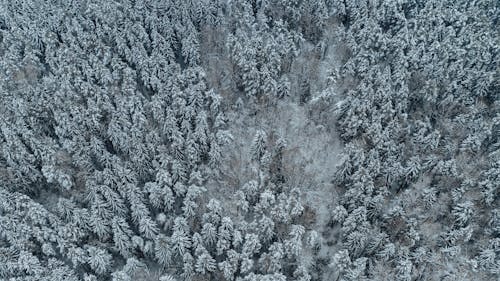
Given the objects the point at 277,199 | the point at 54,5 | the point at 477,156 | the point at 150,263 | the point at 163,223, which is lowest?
the point at 150,263

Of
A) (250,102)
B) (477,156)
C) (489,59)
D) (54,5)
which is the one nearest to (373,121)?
(477,156)

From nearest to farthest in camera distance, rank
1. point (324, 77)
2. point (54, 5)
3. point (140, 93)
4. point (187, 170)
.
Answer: point (187, 170) < point (140, 93) < point (324, 77) < point (54, 5)

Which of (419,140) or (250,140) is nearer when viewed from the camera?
(419,140)

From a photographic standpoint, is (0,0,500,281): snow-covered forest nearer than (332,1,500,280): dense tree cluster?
Yes

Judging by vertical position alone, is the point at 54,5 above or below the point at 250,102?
above

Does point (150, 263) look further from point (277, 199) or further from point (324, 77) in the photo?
point (324, 77)

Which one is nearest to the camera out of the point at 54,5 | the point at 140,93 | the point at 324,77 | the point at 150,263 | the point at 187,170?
the point at 150,263

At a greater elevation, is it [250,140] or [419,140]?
[419,140]

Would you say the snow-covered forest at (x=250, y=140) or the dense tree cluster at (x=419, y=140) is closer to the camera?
the snow-covered forest at (x=250, y=140)
